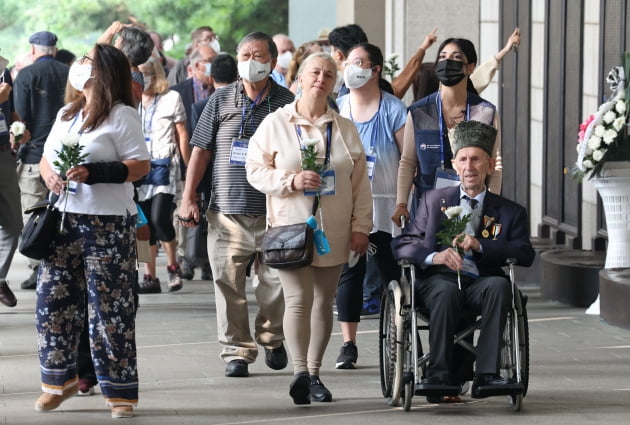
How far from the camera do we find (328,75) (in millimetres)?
7402

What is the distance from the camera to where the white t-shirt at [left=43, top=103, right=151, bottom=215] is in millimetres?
6883

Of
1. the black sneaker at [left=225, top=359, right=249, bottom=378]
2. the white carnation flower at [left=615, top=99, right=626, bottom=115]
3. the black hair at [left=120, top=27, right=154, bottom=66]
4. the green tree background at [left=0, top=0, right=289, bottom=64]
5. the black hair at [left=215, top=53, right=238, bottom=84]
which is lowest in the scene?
the black sneaker at [left=225, top=359, right=249, bottom=378]

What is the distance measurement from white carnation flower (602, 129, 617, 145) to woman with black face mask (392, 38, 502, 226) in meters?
2.30

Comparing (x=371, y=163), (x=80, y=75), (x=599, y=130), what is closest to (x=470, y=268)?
(x=371, y=163)

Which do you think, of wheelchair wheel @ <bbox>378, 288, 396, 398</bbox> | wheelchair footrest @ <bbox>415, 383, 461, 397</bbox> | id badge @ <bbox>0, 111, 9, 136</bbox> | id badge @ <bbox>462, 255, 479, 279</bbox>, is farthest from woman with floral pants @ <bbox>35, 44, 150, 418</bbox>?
id badge @ <bbox>0, 111, 9, 136</bbox>

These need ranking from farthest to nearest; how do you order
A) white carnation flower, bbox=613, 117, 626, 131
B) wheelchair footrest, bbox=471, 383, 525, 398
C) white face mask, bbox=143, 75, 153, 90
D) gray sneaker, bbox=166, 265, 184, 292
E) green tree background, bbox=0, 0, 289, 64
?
green tree background, bbox=0, 0, 289, 64 → gray sneaker, bbox=166, 265, 184, 292 → white face mask, bbox=143, 75, 153, 90 → white carnation flower, bbox=613, 117, 626, 131 → wheelchair footrest, bbox=471, 383, 525, 398

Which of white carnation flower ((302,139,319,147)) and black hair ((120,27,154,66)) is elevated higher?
black hair ((120,27,154,66))

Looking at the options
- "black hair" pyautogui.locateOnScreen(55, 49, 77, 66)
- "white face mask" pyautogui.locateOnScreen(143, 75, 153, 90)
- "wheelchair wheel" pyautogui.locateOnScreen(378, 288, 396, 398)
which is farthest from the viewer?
"black hair" pyautogui.locateOnScreen(55, 49, 77, 66)

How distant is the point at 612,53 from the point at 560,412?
17.1 ft

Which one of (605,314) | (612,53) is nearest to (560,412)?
(605,314)

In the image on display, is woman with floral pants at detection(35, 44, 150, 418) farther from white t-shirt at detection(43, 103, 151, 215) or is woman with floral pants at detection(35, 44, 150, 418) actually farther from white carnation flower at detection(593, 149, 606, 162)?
white carnation flower at detection(593, 149, 606, 162)

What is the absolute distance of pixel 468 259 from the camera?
7223mm

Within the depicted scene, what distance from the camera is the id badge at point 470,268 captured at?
7207 millimetres

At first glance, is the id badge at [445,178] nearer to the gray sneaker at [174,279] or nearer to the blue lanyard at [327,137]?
the blue lanyard at [327,137]
